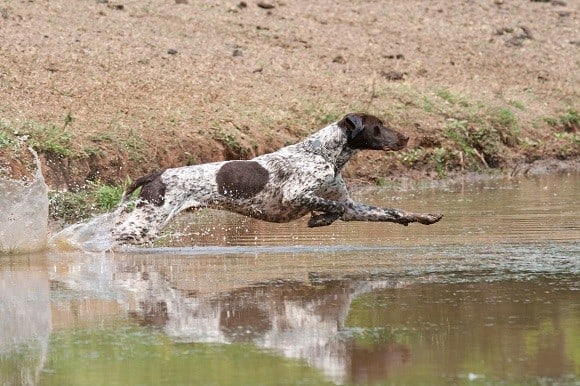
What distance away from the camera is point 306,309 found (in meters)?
7.46

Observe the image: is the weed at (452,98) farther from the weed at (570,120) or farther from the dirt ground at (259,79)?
the weed at (570,120)

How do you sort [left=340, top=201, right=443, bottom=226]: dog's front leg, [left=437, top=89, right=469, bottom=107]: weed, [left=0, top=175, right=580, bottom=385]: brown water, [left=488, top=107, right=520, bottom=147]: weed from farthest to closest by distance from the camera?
[left=437, top=89, right=469, bottom=107]: weed → [left=488, top=107, right=520, bottom=147]: weed → [left=340, top=201, right=443, bottom=226]: dog's front leg → [left=0, top=175, right=580, bottom=385]: brown water

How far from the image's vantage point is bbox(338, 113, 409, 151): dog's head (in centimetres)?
1123

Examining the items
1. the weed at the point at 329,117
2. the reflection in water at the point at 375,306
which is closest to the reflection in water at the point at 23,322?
the reflection in water at the point at 375,306

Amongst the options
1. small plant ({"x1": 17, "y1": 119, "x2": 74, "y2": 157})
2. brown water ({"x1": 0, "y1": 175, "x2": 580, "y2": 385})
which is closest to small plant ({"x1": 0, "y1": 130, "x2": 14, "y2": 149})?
small plant ({"x1": 17, "y1": 119, "x2": 74, "y2": 157})

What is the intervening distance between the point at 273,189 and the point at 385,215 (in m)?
1.00

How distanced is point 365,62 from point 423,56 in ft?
4.96

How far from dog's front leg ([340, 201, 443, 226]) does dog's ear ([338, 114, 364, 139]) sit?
63 cm

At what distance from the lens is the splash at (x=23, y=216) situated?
10.6 metres

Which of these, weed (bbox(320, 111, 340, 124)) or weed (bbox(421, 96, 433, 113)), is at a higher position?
weed (bbox(421, 96, 433, 113))

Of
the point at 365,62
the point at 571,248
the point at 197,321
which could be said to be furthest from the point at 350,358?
the point at 365,62

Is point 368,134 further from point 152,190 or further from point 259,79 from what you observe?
point 259,79

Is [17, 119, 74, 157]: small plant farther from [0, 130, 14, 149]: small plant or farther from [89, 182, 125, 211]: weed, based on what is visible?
[89, 182, 125, 211]: weed

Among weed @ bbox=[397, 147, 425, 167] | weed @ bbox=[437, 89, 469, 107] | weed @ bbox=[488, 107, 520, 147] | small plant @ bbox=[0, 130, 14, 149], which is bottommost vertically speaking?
weed @ bbox=[397, 147, 425, 167]
